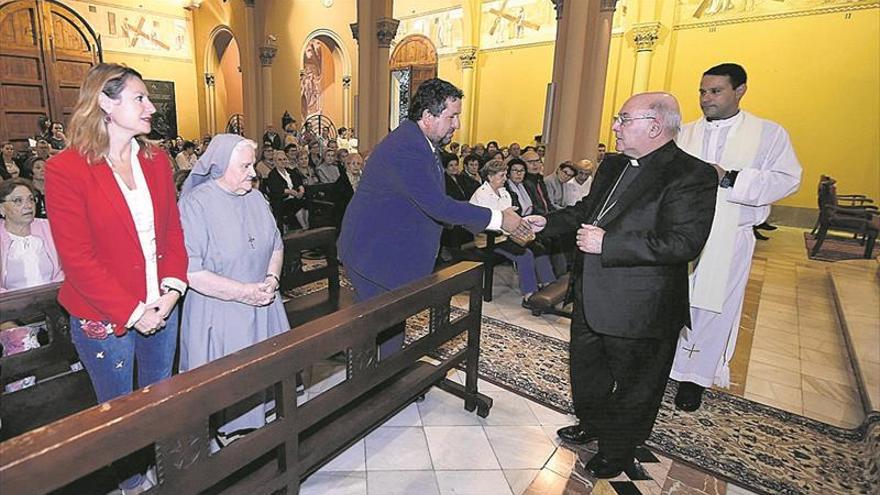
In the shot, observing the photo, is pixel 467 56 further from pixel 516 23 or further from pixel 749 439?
pixel 749 439

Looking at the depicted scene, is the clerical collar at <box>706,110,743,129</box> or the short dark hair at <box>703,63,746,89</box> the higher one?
the short dark hair at <box>703,63,746,89</box>

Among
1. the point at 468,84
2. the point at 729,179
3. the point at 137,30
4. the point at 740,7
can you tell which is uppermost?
the point at 740,7

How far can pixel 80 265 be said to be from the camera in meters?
1.66

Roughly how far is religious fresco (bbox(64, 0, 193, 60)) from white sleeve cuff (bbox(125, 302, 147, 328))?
16.4 meters

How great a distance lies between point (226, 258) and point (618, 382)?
1831 mm

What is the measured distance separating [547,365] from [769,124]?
211cm

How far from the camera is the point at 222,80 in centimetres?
1770

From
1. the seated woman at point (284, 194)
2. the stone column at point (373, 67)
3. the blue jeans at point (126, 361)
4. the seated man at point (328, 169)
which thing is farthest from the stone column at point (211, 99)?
the blue jeans at point (126, 361)

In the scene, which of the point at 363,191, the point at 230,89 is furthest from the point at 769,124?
the point at 230,89

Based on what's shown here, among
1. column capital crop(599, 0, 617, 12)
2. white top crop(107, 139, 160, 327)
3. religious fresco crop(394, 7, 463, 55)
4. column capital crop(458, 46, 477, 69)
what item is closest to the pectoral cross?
white top crop(107, 139, 160, 327)

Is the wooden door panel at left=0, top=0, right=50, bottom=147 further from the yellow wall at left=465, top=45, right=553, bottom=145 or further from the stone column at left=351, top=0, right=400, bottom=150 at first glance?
the yellow wall at left=465, top=45, right=553, bottom=145

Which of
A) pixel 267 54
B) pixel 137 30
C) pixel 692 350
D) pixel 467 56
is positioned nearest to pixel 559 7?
pixel 692 350

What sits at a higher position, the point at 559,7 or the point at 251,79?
the point at 559,7

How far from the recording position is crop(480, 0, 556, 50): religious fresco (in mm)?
13180
